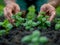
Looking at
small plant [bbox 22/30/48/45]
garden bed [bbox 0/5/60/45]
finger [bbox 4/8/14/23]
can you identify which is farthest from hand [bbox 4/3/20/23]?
small plant [bbox 22/30/48/45]

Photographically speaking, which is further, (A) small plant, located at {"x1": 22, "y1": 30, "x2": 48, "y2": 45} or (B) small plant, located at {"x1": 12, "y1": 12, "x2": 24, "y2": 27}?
(B) small plant, located at {"x1": 12, "y1": 12, "x2": 24, "y2": 27}

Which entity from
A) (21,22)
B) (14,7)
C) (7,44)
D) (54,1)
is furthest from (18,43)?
(54,1)

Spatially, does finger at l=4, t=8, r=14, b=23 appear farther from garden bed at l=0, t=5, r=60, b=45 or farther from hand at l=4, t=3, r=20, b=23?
garden bed at l=0, t=5, r=60, b=45

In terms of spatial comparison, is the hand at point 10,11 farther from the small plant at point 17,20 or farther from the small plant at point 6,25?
the small plant at point 6,25

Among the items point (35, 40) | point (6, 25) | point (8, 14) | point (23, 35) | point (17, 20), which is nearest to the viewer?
point (35, 40)

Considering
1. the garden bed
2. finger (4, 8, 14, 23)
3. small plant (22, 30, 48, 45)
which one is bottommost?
small plant (22, 30, 48, 45)

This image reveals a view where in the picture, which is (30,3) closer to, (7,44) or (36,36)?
(7,44)

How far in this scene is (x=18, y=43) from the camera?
137 cm

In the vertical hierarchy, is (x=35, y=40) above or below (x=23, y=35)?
below

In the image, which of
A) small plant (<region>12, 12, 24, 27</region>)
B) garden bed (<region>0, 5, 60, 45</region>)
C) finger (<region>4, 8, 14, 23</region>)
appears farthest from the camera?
finger (<region>4, 8, 14, 23</region>)

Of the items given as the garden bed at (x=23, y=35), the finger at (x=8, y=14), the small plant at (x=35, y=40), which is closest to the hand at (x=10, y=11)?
the finger at (x=8, y=14)

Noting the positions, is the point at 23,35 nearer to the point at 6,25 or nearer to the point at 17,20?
the point at 6,25

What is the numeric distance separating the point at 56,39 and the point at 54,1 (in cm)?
173

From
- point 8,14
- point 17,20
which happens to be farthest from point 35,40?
point 8,14
